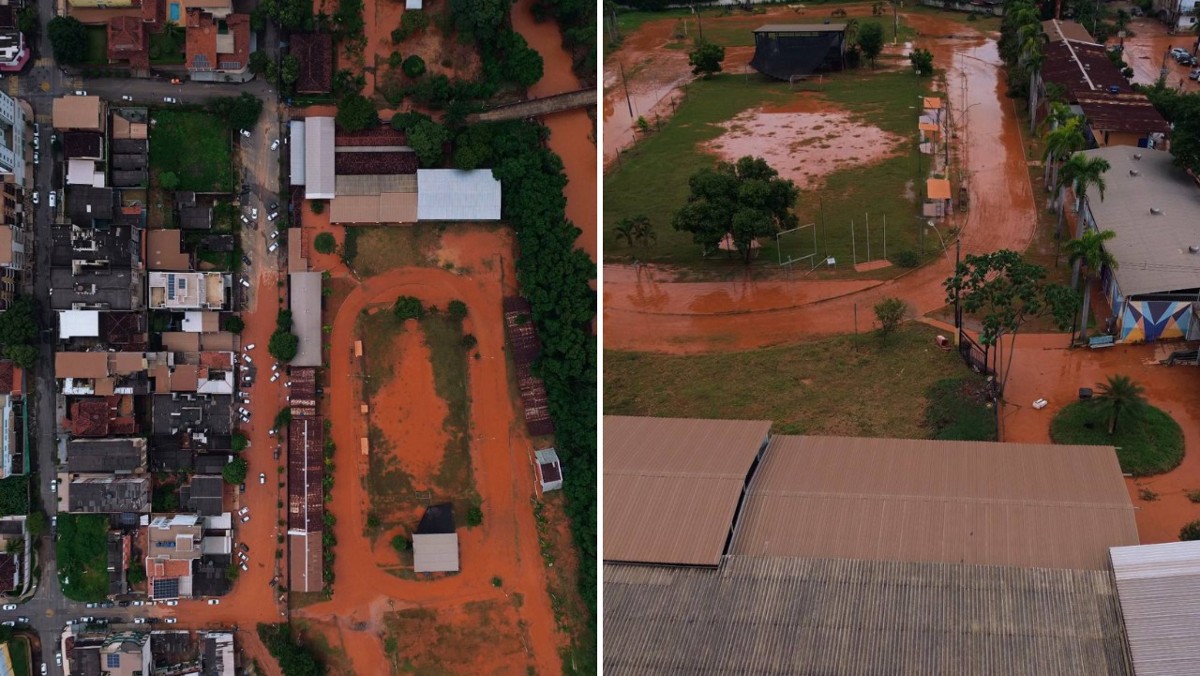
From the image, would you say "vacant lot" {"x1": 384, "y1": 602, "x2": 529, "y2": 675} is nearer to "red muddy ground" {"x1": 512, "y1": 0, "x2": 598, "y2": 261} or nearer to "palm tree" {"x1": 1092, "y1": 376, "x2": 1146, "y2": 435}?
"red muddy ground" {"x1": 512, "y1": 0, "x2": 598, "y2": 261}

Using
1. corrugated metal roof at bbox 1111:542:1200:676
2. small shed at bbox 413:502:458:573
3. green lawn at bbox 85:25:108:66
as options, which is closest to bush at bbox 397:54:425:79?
green lawn at bbox 85:25:108:66

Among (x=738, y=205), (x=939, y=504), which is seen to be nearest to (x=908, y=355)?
(x=738, y=205)

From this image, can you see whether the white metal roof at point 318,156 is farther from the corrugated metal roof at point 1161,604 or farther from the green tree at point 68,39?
the corrugated metal roof at point 1161,604

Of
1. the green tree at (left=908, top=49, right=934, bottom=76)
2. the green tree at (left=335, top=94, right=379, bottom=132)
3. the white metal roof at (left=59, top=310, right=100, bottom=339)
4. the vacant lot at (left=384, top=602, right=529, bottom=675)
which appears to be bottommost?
the vacant lot at (left=384, top=602, right=529, bottom=675)

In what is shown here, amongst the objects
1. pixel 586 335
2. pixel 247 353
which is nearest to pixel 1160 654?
pixel 586 335

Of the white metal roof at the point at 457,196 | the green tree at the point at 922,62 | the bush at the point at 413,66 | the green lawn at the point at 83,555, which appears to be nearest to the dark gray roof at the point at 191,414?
the green lawn at the point at 83,555

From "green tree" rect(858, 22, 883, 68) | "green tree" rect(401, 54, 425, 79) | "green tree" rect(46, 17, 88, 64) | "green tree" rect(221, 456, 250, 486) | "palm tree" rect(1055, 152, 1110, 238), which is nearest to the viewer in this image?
"green tree" rect(46, 17, 88, 64)
